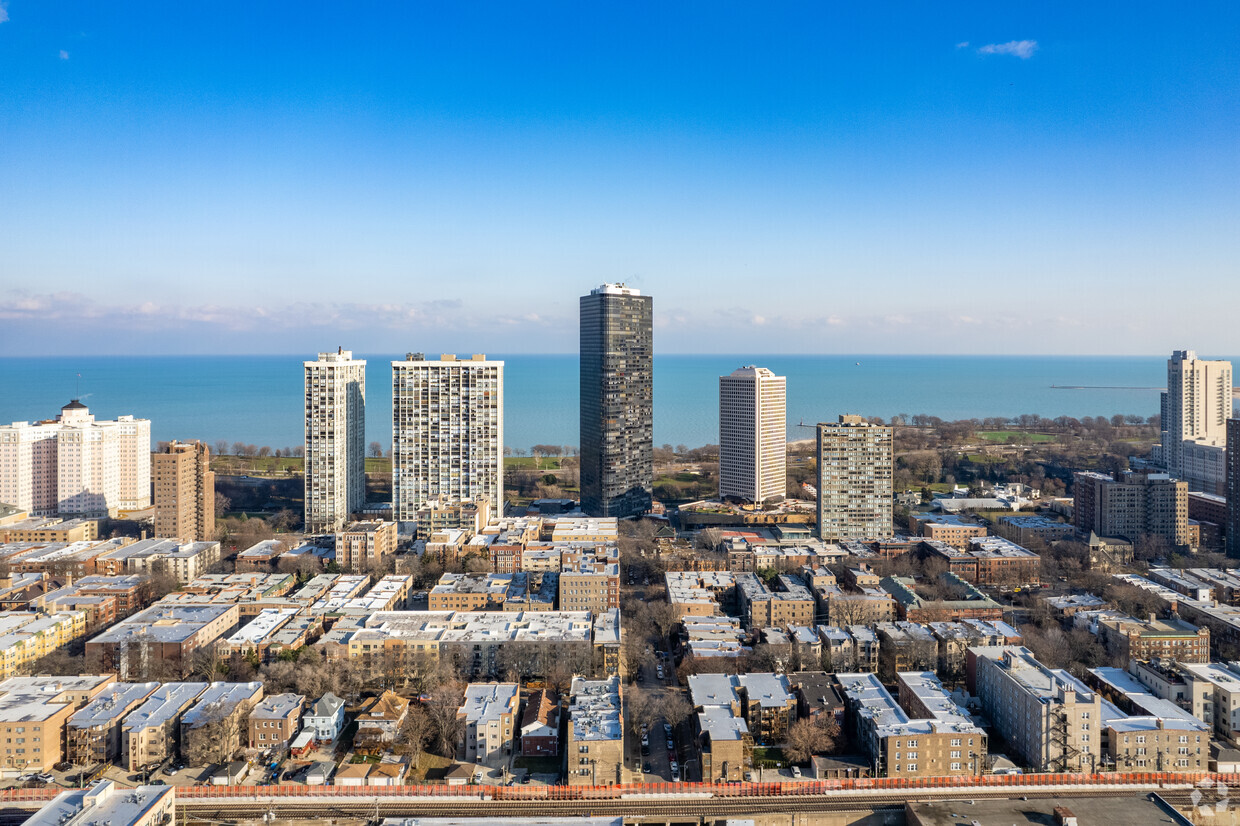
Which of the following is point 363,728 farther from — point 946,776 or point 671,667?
point 946,776

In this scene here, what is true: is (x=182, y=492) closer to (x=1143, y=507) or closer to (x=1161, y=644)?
(x=1161, y=644)

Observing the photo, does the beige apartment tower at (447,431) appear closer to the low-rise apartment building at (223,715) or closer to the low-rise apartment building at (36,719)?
the low-rise apartment building at (223,715)

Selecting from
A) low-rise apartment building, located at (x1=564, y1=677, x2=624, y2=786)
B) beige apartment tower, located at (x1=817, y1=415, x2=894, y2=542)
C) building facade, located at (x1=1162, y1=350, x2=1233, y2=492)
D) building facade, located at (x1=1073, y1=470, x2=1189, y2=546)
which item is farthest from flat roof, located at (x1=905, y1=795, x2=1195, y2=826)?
building facade, located at (x1=1162, y1=350, x2=1233, y2=492)

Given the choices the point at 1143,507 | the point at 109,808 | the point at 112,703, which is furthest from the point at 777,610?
the point at 1143,507

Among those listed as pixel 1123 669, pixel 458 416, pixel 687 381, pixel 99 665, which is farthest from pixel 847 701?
pixel 687 381

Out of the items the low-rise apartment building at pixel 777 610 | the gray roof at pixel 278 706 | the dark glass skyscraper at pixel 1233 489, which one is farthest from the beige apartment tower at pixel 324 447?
the dark glass skyscraper at pixel 1233 489

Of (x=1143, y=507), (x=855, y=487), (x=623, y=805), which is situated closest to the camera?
(x=623, y=805)

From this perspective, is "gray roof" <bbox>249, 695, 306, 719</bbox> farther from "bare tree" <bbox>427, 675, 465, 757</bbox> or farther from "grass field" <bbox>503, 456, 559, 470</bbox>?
"grass field" <bbox>503, 456, 559, 470</bbox>
